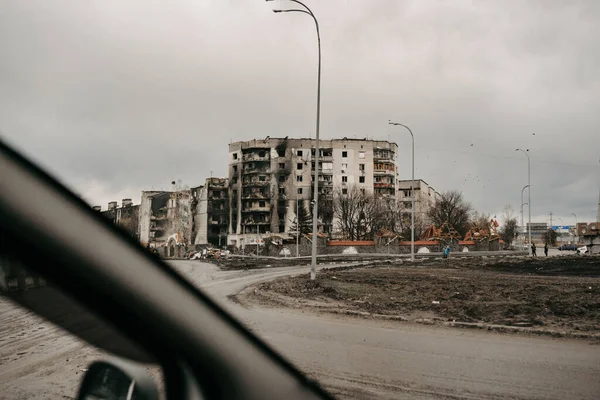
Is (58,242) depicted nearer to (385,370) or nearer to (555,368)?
(385,370)

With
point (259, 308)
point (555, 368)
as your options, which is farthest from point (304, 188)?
point (555, 368)

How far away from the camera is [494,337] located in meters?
8.23

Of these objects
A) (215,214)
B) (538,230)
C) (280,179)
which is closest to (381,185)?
(280,179)


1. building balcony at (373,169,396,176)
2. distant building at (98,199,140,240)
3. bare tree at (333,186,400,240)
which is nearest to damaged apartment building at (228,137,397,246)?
building balcony at (373,169,396,176)

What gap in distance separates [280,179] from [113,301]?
94.2m

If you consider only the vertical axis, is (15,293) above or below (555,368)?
above

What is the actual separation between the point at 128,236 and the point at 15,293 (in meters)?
0.25

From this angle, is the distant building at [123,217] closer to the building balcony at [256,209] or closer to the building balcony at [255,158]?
the building balcony at [256,209]

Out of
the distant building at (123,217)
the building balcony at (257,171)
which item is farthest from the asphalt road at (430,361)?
the building balcony at (257,171)

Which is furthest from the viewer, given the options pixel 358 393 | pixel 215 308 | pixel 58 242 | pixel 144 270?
pixel 358 393

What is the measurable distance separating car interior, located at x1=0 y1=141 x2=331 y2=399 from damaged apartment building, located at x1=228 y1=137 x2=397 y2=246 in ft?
295

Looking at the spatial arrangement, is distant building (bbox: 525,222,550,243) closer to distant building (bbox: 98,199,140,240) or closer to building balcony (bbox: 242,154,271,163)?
building balcony (bbox: 242,154,271,163)

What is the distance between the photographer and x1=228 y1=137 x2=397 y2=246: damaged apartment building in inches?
3701

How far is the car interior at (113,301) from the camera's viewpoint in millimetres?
970
